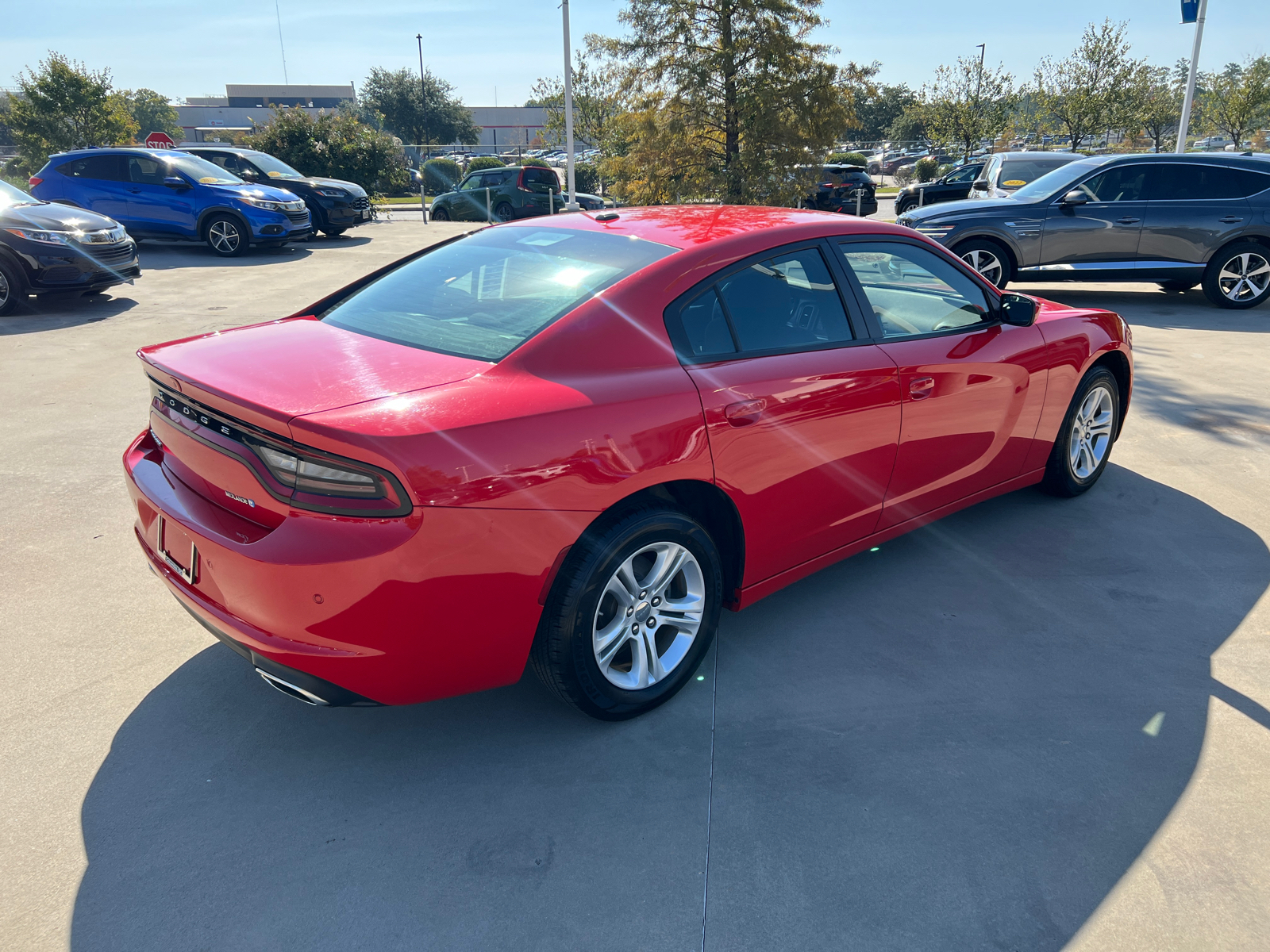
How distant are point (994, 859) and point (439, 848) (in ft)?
4.88

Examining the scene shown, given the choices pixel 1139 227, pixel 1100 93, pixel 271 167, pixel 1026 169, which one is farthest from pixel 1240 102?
pixel 271 167

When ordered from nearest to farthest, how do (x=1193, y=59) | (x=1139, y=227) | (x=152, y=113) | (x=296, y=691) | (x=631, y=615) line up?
1. (x=296, y=691)
2. (x=631, y=615)
3. (x=1139, y=227)
4. (x=1193, y=59)
5. (x=152, y=113)

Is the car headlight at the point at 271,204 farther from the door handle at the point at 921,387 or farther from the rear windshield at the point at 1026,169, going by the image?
the door handle at the point at 921,387

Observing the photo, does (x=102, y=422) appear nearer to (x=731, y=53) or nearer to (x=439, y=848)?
(x=439, y=848)

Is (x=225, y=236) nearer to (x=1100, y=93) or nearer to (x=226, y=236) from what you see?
(x=226, y=236)

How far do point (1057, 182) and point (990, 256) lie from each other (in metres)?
1.19

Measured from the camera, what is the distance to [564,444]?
246 cm

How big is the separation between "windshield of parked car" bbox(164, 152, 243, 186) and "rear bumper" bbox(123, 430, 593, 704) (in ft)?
44.1

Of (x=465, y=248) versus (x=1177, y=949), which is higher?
(x=465, y=248)

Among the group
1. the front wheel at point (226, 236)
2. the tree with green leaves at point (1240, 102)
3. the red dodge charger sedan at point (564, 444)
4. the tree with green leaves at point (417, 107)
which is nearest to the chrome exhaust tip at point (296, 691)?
the red dodge charger sedan at point (564, 444)

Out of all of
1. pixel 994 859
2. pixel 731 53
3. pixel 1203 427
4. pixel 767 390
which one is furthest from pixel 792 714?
pixel 731 53

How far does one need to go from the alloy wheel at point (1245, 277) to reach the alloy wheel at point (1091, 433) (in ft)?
23.0

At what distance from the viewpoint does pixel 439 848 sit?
7.80 ft

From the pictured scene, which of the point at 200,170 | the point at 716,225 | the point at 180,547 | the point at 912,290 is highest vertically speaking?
the point at 200,170
